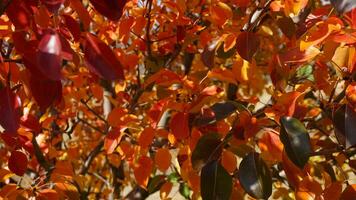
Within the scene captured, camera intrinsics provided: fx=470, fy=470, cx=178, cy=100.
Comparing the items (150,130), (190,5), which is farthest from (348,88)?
(190,5)

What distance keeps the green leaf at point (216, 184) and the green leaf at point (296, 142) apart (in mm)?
190

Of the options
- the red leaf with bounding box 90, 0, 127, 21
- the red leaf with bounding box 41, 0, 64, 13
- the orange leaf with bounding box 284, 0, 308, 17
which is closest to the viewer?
the red leaf with bounding box 41, 0, 64, 13

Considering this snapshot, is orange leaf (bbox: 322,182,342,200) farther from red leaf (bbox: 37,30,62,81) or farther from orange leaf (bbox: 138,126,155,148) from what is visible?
red leaf (bbox: 37,30,62,81)

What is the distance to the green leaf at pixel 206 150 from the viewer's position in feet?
4.21

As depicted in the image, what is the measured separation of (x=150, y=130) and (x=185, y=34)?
2.04ft

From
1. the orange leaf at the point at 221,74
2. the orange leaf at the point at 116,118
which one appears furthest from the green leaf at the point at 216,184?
the orange leaf at the point at 116,118

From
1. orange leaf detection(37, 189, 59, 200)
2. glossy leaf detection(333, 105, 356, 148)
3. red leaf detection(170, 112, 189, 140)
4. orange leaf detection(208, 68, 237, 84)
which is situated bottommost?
orange leaf detection(37, 189, 59, 200)

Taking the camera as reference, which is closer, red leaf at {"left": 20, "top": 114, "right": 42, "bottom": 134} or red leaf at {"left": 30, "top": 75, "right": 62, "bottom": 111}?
red leaf at {"left": 30, "top": 75, "right": 62, "bottom": 111}

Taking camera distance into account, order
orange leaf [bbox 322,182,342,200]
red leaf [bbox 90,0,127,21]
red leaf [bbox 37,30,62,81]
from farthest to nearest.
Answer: orange leaf [bbox 322,182,342,200]
red leaf [bbox 90,0,127,21]
red leaf [bbox 37,30,62,81]

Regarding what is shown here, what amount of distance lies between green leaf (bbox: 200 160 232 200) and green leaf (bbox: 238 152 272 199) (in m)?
0.04

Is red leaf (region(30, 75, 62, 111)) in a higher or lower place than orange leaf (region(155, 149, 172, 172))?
higher

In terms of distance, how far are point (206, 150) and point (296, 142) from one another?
0.90 feet

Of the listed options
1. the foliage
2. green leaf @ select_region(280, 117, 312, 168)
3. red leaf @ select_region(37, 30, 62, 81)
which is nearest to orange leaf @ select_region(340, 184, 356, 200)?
the foliage

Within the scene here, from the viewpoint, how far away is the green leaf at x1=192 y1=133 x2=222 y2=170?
1283 mm
